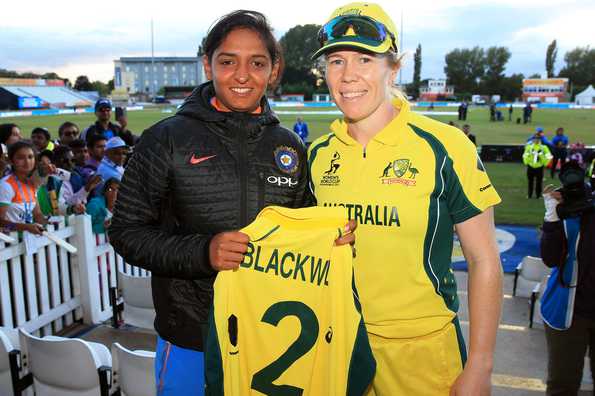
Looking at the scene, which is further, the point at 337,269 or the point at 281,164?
the point at 281,164

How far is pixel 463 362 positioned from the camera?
2100 millimetres

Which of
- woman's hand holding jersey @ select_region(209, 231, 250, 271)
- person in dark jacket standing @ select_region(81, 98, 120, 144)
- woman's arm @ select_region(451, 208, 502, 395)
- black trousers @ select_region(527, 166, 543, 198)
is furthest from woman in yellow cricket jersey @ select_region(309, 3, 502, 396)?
black trousers @ select_region(527, 166, 543, 198)

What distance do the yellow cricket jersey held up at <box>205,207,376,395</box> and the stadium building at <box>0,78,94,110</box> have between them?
73.5 m

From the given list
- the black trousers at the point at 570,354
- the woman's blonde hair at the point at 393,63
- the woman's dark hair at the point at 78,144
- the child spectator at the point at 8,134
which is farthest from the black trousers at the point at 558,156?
the woman's blonde hair at the point at 393,63

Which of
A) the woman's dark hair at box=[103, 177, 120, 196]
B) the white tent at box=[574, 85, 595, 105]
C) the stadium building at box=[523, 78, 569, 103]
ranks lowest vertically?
the woman's dark hair at box=[103, 177, 120, 196]

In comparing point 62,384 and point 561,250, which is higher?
point 561,250

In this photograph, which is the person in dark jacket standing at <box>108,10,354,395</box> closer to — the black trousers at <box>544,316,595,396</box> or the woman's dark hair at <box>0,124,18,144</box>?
the black trousers at <box>544,316,595,396</box>

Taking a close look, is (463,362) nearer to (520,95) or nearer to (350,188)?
(350,188)

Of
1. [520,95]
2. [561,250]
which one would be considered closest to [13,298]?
[561,250]

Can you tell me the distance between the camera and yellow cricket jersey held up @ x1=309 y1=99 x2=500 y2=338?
78.5 inches

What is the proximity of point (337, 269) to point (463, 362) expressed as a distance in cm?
72

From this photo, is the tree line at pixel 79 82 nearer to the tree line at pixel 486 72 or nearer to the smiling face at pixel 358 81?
the tree line at pixel 486 72

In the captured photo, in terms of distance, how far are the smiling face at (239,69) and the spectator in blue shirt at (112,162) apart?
5.04 metres

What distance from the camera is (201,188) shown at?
6.24 feet
